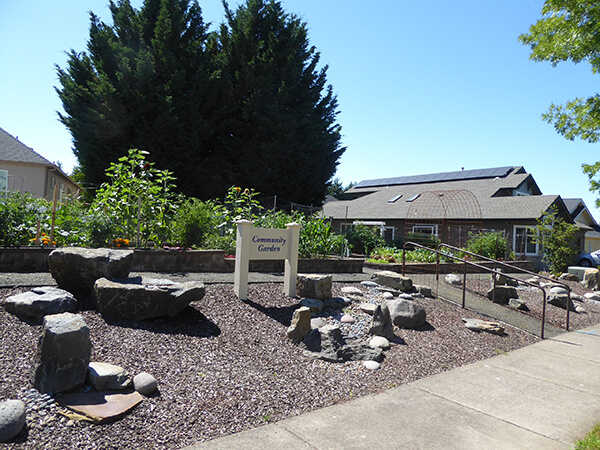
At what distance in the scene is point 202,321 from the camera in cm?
500

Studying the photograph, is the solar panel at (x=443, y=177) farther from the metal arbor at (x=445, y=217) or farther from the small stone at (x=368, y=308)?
the small stone at (x=368, y=308)

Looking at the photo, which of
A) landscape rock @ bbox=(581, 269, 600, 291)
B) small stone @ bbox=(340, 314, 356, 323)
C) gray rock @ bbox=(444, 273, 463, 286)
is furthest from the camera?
landscape rock @ bbox=(581, 269, 600, 291)

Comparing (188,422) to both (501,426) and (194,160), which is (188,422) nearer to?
(501,426)

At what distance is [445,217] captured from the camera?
21625 mm

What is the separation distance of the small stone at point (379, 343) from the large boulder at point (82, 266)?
3298mm

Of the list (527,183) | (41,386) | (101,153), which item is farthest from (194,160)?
(527,183)

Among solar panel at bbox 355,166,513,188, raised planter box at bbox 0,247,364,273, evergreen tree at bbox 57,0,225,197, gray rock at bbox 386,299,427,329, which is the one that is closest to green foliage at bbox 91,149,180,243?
raised planter box at bbox 0,247,364,273

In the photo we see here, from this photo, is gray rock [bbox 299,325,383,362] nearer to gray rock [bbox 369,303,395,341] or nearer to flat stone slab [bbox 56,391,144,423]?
gray rock [bbox 369,303,395,341]

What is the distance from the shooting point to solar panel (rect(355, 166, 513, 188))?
30.8 meters

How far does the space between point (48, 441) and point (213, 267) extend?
5366mm

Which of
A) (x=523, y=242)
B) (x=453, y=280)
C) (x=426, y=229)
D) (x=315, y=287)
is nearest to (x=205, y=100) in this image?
(x=453, y=280)

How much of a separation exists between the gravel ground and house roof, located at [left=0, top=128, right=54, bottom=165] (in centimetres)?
1702

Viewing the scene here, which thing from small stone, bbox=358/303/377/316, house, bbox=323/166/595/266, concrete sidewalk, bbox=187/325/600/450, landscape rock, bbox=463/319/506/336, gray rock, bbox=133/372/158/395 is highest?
house, bbox=323/166/595/266

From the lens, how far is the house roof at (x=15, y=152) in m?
18.4
